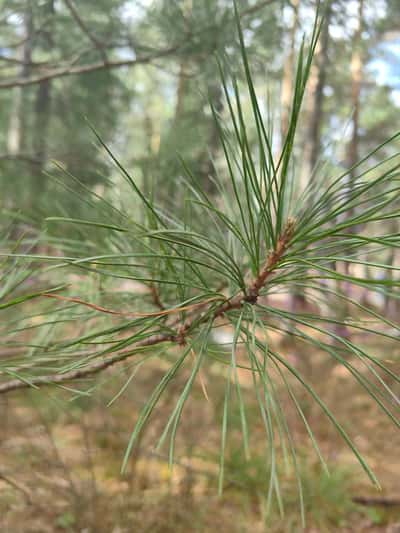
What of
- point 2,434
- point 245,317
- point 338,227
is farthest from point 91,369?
point 2,434

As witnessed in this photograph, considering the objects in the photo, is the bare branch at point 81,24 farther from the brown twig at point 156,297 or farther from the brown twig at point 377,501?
the brown twig at point 377,501

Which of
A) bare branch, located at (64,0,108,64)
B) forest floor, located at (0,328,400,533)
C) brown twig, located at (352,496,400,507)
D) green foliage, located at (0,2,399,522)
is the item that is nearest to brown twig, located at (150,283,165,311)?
green foliage, located at (0,2,399,522)

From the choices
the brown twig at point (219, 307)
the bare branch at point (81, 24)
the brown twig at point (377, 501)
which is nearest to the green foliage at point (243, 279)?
the brown twig at point (219, 307)

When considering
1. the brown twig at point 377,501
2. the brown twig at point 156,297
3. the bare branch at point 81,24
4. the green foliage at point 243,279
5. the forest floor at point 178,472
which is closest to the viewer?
the green foliage at point 243,279

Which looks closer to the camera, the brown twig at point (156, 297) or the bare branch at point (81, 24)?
the brown twig at point (156, 297)

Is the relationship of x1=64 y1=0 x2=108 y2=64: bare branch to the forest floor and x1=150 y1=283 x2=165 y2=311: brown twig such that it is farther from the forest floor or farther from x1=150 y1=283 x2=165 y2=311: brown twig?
the forest floor

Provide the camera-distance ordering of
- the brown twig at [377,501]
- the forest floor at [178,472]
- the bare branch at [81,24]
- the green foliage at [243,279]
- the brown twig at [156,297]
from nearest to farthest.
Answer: the green foliage at [243,279]
the brown twig at [156,297]
the bare branch at [81,24]
the forest floor at [178,472]
the brown twig at [377,501]

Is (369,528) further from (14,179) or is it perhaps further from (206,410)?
(14,179)

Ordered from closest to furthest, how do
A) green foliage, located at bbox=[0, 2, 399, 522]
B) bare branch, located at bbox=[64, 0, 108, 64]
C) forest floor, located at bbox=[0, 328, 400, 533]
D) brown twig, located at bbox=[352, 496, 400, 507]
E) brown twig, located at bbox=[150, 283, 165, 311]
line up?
green foliage, located at bbox=[0, 2, 399, 522] → brown twig, located at bbox=[150, 283, 165, 311] → bare branch, located at bbox=[64, 0, 108, 64] → forest floor, located at bbox=[0, 328, 400, 533] → brown twig, located at bbox=[352, 496, 400, 507]
